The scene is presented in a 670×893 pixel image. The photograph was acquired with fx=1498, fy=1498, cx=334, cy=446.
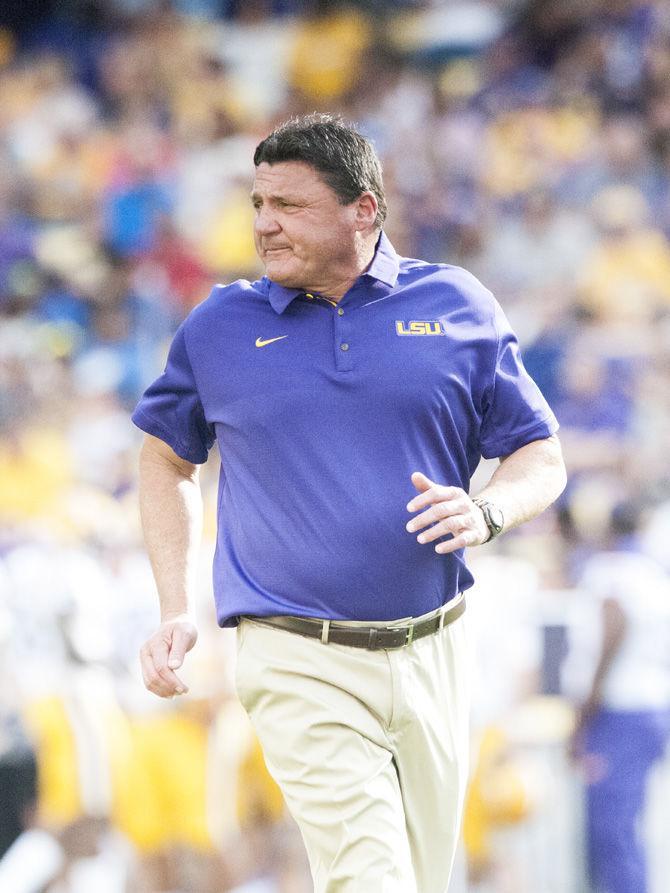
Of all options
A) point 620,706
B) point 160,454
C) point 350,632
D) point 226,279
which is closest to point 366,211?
point 160,454

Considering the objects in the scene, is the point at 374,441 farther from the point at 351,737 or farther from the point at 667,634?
the point at 667,634

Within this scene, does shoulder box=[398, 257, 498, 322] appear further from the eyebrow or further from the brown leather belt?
the brown leather belt

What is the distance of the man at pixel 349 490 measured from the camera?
124 inches

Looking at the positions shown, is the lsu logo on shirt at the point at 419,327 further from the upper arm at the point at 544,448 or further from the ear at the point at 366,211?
the upper arm at the point at 544,448

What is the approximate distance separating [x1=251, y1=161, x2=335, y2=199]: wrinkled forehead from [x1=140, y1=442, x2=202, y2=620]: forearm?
2.31 feet

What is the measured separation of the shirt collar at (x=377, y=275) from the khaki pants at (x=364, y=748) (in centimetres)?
72

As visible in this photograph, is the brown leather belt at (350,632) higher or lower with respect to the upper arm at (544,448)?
lower

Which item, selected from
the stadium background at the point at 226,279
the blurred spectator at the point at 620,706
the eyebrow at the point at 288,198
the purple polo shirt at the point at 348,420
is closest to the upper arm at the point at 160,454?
the purple polo shirt at the point at 348,420

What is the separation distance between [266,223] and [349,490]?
61 centimetres

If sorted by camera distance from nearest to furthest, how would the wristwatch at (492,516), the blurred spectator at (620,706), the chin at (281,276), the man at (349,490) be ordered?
the wristwatch at (492,516) < the man at (349,490) < the chin at (281,276) < the blurred spectator at (620,706)

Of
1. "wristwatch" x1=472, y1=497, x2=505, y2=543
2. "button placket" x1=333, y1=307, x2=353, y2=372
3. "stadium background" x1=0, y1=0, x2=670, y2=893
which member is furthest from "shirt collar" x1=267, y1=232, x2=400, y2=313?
"stadium background" x1=0, y1=0, x2=670, y2=893

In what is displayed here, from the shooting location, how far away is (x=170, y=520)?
3.50 meters

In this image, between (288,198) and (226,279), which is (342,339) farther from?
(226,279)

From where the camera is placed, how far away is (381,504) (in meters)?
3.15
